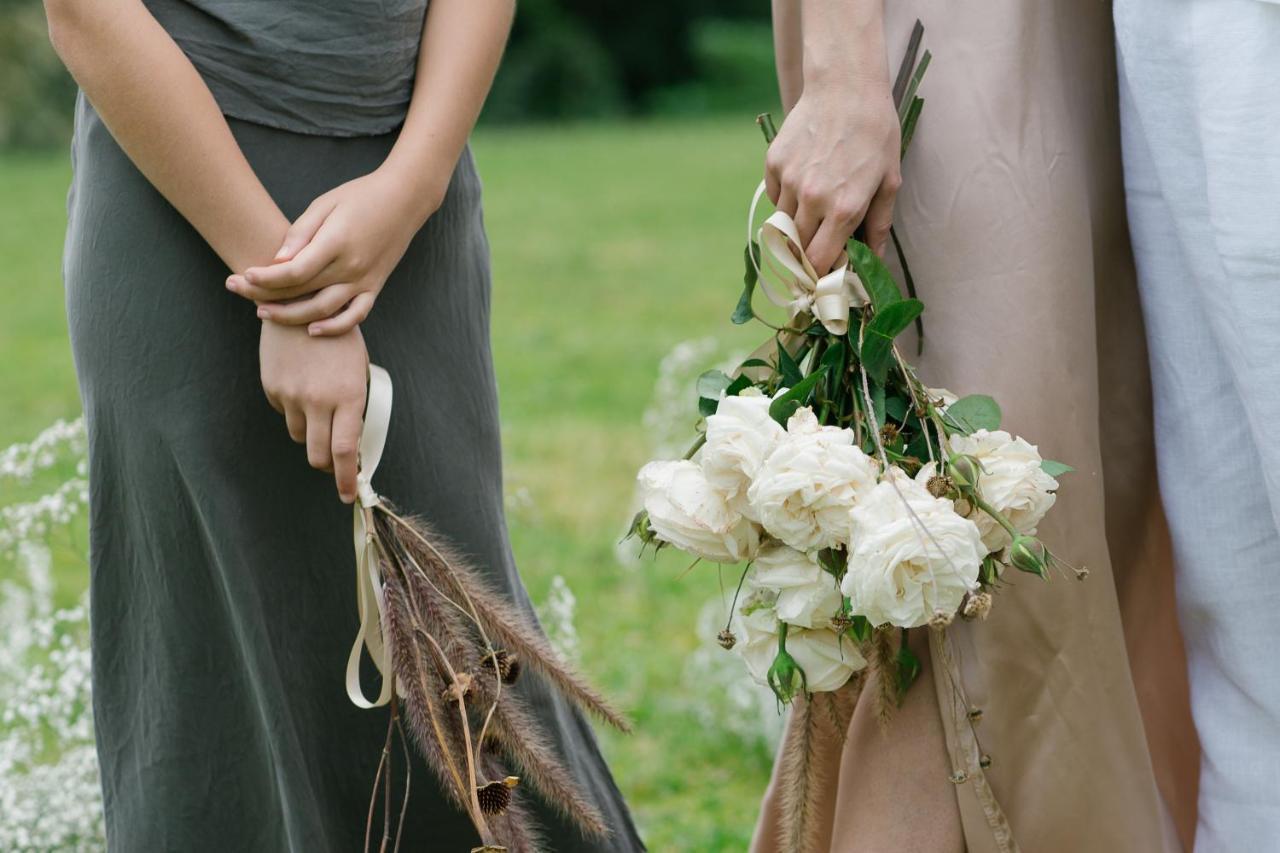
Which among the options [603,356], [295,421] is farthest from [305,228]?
[603,356]

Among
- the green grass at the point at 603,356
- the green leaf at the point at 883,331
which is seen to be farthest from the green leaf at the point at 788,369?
the green grass at the point at 603,356

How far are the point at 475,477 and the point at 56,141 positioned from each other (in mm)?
15929

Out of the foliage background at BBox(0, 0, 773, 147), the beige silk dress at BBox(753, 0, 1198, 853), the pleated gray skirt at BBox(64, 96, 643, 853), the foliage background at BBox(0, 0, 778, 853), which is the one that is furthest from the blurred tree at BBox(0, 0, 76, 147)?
the beige silk dress at BBox(753, 0, 1198, 853)

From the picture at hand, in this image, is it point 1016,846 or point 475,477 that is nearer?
point 1016,846

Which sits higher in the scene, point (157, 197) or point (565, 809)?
point (157, 197)

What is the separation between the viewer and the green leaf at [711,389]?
6.30ft

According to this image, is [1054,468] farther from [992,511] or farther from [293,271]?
[293,271]

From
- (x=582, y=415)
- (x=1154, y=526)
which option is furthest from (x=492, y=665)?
(x=582, y=415)

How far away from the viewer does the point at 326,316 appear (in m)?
1.92

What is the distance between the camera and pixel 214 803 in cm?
226

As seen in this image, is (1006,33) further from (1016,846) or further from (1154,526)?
(1016,846)

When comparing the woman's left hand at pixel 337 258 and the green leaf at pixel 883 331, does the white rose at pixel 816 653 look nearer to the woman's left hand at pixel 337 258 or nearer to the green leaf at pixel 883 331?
the green leaf at pixel 883 331

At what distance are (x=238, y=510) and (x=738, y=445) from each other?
2.44ft

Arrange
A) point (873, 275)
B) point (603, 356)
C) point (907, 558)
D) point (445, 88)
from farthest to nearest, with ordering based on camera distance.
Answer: point (603, 356), point (445, 88), point (873, 275), point (907, 558)
